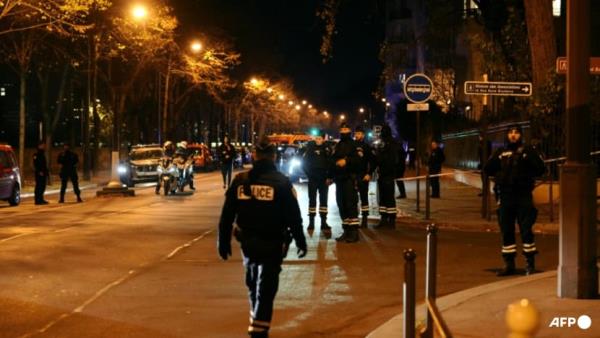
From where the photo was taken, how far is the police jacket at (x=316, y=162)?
50.8ft

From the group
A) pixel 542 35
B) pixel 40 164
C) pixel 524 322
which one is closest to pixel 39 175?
pixel 40 164

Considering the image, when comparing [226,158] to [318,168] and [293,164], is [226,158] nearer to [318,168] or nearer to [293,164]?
[293,164]

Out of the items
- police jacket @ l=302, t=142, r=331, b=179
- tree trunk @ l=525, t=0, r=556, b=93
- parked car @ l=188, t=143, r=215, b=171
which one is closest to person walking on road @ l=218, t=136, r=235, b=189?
tree trunk @ l=525, t=0, r=556, b=93

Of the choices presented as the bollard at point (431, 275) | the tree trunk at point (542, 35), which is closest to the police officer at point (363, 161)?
the tree trunk at point (542, 35)

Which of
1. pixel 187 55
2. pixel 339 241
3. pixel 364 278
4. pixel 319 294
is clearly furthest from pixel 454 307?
pixel 187 55

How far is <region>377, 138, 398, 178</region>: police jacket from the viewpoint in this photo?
1664 cm

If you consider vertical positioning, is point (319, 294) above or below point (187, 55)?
below

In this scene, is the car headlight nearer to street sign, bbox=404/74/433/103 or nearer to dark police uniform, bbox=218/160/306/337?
street sign, bbox=404/74/433/103

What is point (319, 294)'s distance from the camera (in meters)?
9.85

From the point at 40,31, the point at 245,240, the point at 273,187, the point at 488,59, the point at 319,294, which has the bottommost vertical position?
the point at 319,294

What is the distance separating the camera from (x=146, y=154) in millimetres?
37875

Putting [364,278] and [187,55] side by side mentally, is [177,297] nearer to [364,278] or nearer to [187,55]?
[364,278]

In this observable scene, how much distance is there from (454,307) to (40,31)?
2969cm

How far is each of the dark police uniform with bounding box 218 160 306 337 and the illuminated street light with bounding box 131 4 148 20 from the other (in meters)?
26.9
